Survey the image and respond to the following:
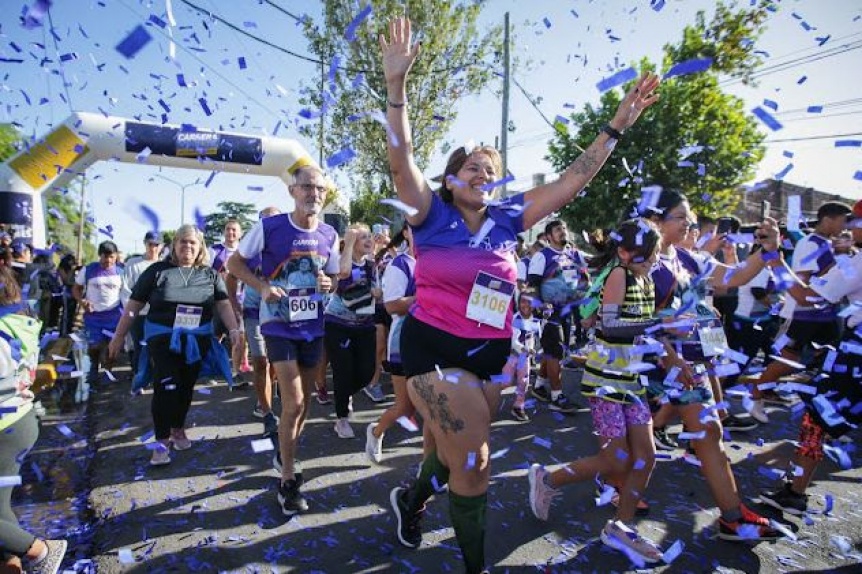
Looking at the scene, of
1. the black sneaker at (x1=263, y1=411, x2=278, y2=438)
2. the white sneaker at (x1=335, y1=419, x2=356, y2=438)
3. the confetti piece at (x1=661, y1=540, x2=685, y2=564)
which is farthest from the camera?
the white sneaker at (x1=335, y1=419, x2=356, y2=438)

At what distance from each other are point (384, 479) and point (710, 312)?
8.72 ft

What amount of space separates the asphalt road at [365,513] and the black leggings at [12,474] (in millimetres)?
371

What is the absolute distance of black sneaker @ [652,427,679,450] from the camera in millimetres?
4775

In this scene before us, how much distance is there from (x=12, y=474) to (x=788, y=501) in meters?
4.55

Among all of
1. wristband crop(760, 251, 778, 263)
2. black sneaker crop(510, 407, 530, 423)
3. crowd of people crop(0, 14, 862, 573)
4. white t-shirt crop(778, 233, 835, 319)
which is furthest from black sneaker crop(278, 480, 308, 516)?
white t-shirt crop(778, 233, 835, 319)

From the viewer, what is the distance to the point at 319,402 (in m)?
6.21

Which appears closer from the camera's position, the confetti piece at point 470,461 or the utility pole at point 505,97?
the confetti piece at point 470,461

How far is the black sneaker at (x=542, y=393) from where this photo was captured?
6245 millimetres

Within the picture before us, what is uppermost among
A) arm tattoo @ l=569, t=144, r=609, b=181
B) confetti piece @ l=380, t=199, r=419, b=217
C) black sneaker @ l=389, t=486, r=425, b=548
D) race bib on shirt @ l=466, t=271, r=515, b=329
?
arm tattoo @ l=569, t=144, r=609, b=181

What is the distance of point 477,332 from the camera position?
2.40m

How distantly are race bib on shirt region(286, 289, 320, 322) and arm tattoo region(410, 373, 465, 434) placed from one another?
4.72ft

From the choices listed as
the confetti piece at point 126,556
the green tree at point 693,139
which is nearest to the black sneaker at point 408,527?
the confetti piece at point 126,556

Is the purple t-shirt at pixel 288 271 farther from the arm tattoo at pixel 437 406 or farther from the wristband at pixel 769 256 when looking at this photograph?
the wristband at pixel 769 256

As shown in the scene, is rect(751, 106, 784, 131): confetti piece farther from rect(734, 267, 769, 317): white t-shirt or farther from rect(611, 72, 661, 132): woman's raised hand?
rect(734, 267, 769, 317): white t-shirt
